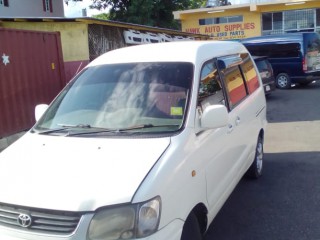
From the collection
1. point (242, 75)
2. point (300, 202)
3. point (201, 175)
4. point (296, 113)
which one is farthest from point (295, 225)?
point (296, 113)

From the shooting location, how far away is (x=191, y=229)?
10.1 ft

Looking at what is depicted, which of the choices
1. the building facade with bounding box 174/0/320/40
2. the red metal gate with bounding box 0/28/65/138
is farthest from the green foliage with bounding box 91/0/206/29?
the red metal gate with bounding box 0/28/65/138

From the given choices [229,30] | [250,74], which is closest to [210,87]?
[250,74]

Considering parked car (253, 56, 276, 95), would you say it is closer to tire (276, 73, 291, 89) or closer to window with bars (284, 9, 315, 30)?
tire (276, 73, 291, 89)

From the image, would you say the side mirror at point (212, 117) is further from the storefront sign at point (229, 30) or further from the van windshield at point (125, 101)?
the storefront sign at point (229, 30)

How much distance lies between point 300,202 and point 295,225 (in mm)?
679

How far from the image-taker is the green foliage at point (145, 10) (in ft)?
87.0

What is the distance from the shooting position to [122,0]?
28.0 metres

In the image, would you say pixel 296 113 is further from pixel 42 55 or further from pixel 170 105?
pixel 170 105

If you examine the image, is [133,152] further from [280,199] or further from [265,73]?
[265,73]

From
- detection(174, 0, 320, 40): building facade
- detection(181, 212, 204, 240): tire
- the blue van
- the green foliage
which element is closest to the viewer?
detection(181, 212, 204, 240): tire

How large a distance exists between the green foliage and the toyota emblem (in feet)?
81.7

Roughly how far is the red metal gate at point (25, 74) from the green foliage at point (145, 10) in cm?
1802

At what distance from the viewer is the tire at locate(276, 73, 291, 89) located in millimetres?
17548
